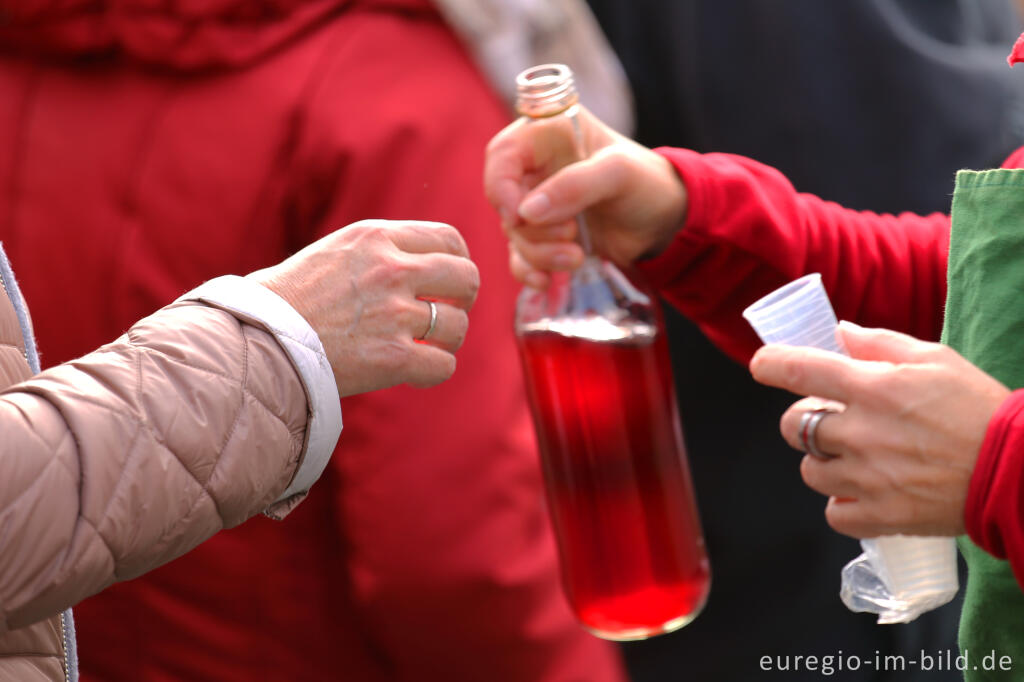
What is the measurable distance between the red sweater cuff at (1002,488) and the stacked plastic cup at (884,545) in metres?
0.08

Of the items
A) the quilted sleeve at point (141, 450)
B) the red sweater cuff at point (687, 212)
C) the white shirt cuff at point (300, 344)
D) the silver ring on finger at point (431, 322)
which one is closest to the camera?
the quilted sleeve at point (141, 450)

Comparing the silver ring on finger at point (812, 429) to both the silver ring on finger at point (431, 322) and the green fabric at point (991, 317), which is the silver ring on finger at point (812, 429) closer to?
the green fabric at point (991, 317)

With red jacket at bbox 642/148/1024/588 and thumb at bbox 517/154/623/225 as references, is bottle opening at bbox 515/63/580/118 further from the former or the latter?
red jacket at bbox 642/148/1024/588

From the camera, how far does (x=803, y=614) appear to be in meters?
1.24

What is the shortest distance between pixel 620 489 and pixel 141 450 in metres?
0.35

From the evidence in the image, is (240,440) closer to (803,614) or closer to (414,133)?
(414,133)

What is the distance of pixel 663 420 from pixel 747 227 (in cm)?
21

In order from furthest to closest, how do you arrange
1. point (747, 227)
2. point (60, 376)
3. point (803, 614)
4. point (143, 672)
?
point (803, 614) → point (143, 672) → point (747, 227) → point (60, 376)

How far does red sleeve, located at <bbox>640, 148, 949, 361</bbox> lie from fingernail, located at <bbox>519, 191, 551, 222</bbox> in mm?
162

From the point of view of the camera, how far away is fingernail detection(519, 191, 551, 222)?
2.72 feet

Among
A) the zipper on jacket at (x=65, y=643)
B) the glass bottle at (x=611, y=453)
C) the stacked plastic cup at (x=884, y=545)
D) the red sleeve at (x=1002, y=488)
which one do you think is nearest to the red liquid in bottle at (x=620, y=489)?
the glass bottle at (x=611, y=453)

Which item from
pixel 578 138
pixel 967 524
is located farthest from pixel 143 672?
pixel 967 524

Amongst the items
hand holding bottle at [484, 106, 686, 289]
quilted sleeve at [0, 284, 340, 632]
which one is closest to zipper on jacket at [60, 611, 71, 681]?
quilted sleeve at [0, 284, 340, 632]

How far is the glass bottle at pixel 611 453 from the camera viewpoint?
2.67 feet
